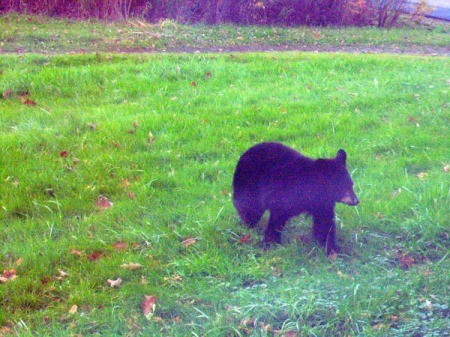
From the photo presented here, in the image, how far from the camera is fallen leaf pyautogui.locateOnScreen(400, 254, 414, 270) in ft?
14.5

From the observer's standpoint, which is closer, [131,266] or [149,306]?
[149,306]

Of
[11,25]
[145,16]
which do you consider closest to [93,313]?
[11,25]

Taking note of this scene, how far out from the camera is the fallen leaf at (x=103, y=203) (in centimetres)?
561

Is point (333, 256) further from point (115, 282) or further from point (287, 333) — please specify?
point (115, 282)

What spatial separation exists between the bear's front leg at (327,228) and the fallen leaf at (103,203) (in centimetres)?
204

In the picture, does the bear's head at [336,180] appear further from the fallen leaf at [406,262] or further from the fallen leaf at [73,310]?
the fallen leaf at [73,310]

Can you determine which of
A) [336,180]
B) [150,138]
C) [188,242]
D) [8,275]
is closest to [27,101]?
[150,138]

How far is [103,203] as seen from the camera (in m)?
5.67

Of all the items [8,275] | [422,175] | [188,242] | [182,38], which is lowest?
[8,275]

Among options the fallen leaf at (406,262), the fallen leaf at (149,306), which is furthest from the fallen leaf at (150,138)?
the fallen leaf at (406,262)

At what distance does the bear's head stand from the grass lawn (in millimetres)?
467

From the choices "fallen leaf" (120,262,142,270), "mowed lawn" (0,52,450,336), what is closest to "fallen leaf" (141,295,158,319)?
"mowed lawn" (0,52,450,336)

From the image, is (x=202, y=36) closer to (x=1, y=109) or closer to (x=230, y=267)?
(x=1, y=109)

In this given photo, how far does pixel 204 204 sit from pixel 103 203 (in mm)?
974
